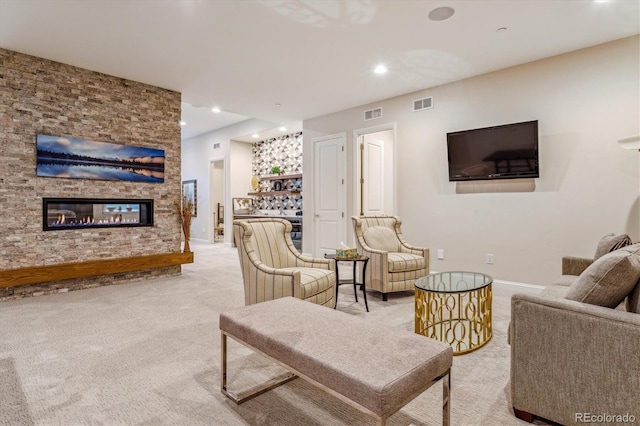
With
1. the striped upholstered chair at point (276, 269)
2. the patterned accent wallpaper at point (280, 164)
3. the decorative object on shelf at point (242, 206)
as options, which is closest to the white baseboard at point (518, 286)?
the striped upholstered chair at point (276, 269)

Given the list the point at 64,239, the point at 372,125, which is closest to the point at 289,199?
the point at 372,125

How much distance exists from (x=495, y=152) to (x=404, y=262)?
1.91 m

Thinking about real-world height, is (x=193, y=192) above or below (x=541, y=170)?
above

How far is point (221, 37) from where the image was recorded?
143 inches

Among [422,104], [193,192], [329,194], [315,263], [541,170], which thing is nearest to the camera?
[315,263]

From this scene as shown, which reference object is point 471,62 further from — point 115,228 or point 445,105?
point 115,228

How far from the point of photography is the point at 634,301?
1567 mm

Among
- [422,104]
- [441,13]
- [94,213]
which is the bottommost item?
[94,213]

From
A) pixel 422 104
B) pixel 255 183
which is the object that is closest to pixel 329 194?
pixel 422 104

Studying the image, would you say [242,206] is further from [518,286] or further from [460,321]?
[460,321]

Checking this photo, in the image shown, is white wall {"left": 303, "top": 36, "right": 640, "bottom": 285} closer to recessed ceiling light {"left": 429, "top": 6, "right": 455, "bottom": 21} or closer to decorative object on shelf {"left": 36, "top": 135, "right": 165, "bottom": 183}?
recessed ceiling light {"left": 429, "top": 6, "right": 455, "bottom": 21}

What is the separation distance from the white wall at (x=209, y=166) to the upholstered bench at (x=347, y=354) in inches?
262

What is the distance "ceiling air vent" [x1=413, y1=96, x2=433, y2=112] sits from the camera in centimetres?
512

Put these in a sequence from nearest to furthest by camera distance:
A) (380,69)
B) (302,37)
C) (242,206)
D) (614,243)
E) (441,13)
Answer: (614,243) < (441,13) < (302,37) < (380,69) < (242,206)
